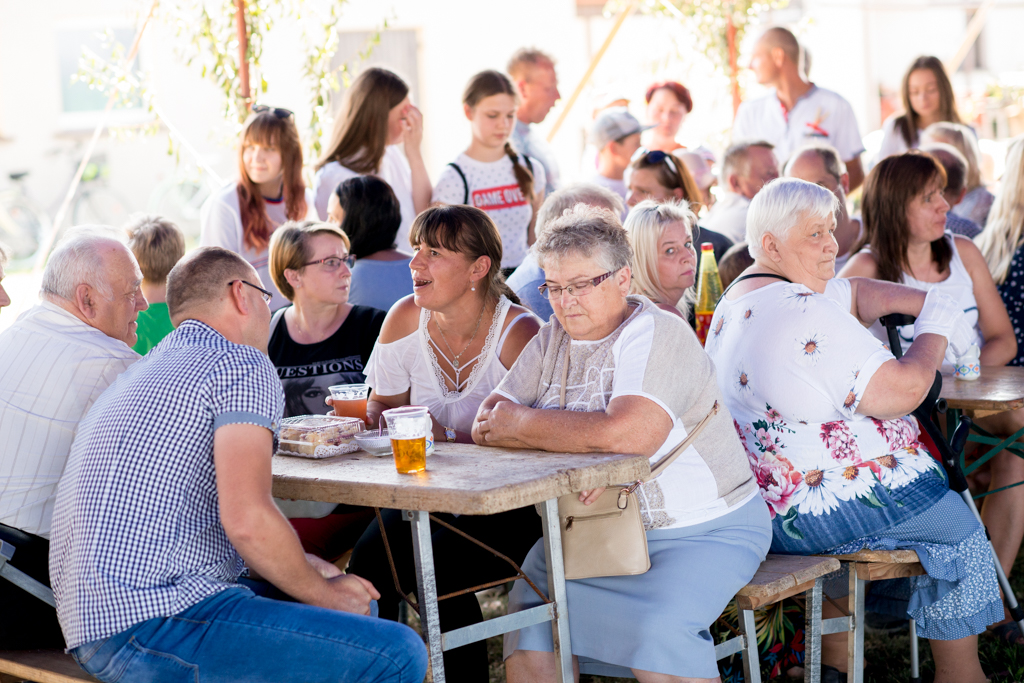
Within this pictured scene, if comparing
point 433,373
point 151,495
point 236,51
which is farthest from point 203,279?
point 236,51

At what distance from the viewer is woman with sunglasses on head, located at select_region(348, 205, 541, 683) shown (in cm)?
263

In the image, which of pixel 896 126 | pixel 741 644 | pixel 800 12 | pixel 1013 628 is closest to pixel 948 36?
pixel 800 12

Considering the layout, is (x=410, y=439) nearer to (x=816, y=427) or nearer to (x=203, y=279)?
(x=203, y=279)

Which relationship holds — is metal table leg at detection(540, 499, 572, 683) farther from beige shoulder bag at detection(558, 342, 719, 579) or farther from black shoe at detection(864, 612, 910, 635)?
black shoe at detection(864, 612, 910, 635)

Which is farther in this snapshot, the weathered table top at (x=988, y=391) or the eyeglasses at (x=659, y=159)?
the eyeglasses at (x=659, y=159)

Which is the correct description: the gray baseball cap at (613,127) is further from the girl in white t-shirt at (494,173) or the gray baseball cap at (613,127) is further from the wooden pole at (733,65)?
the wooden pole at (733,65)

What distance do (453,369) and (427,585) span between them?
1.01 metres

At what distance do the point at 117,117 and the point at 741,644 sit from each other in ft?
39.1

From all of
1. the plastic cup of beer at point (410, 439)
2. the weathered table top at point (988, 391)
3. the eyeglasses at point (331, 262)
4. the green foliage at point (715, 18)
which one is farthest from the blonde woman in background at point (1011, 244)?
the green foliage at point (715, 18)

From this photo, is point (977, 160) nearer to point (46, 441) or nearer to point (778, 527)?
point (778, 527)

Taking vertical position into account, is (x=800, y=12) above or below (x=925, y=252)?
above

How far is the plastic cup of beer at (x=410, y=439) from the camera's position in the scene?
6.96ft

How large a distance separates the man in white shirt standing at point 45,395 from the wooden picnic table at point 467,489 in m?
0.50

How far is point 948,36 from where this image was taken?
15633mm
